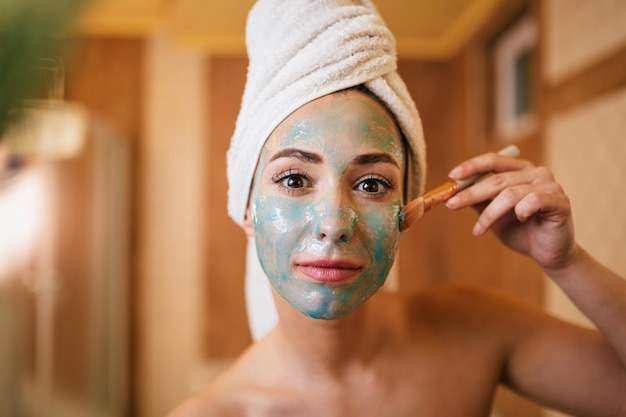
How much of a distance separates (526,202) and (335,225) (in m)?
0.26

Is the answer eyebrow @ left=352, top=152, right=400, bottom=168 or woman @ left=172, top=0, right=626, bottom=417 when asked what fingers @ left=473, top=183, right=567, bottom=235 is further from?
eyebrow @ left=352, top=152, right=400, bottom=168

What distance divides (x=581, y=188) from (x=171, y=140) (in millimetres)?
2058

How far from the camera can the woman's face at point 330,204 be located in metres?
0.47

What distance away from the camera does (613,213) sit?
0.98 meters

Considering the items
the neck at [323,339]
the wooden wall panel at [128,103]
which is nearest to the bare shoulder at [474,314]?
the neck at [323,339]

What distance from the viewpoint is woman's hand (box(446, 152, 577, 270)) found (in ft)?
1.90

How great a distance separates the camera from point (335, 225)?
0.46 m

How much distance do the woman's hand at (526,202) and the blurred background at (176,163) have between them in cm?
11

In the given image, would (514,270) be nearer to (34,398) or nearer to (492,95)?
(492,95)

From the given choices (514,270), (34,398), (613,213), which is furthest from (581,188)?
(34,398)

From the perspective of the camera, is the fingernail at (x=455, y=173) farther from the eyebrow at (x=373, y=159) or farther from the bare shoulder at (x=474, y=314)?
the bare shoulder at (x=474, y=314)

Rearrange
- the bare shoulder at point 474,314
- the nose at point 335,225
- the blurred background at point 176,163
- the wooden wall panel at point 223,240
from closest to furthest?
the blurred background at point 176,163 → the nose at point 335,225 → the bare shoulder at point 474,314 → the wooden wall panel at point 223,240

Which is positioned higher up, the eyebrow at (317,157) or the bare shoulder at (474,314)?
the eyebrow at (317,157)

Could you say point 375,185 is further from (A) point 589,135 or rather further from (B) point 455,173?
(A) point 589,135
